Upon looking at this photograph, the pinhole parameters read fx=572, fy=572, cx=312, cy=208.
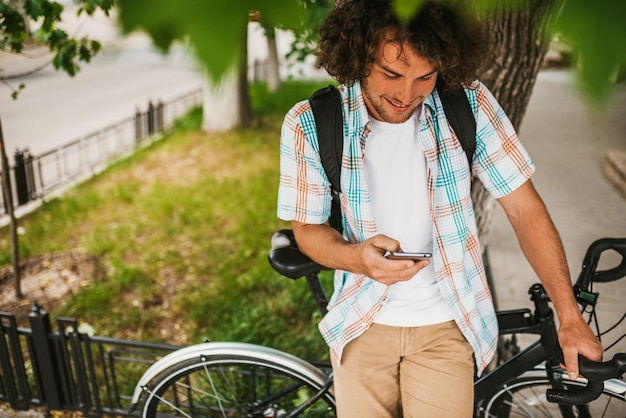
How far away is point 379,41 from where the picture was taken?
5.17 ft

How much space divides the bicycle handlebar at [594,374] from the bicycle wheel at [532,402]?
0.73 ft

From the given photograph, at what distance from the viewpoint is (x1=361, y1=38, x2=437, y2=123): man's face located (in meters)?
1.59

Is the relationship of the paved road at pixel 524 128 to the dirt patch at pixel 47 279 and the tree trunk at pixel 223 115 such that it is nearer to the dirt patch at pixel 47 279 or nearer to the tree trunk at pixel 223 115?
the tree trunk at pixel 223 115

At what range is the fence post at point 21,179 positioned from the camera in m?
6.11

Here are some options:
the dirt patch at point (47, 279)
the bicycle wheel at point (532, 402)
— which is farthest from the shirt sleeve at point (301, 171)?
the dirt patch at point (47, 279)

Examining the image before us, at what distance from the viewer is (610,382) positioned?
1.96 m

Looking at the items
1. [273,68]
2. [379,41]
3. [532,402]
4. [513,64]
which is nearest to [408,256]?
[379,41]

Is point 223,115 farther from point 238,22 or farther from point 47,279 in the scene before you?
point 238,22

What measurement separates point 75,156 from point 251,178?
10.7 feet

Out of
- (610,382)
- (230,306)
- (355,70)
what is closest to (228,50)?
(355,70)

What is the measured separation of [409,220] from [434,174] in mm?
173

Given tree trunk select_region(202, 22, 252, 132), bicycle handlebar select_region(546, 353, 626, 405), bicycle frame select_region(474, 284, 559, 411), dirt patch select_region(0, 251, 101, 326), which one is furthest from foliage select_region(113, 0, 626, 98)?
tree trunk select_region(202, 22, 252, 132)

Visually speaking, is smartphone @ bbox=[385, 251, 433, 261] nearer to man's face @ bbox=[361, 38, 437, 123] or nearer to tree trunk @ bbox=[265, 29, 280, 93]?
man's face @ bbox=[361, 38, 437, 123]

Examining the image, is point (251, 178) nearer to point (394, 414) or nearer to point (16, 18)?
point (16, 18)
